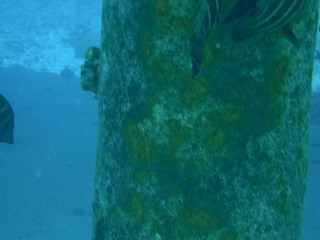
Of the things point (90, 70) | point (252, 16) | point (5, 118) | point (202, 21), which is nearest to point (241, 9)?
point (252, 16)

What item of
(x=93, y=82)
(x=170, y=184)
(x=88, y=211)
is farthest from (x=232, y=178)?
(x=88, y=211)

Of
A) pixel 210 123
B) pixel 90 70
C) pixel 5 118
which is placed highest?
pixel 90 70

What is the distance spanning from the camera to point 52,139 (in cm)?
1452

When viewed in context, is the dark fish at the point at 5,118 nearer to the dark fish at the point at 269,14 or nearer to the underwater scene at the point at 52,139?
the underwater scene at the point at 52,139

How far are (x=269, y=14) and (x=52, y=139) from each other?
46.5ft

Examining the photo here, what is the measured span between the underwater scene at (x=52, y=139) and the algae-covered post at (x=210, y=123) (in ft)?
0.57

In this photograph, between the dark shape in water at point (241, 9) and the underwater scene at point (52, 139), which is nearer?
the dark shape in water at point (241, 9)

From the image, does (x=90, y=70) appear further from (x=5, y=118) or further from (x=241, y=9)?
(x=241, y=9)

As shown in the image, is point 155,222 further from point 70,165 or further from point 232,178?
point 70,165

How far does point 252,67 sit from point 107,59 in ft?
2.64

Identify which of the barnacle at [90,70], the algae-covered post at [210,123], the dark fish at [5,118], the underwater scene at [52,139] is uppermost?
the underwater scene at [52,139]

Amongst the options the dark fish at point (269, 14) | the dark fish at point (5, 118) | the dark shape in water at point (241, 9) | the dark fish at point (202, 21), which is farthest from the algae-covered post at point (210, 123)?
the dark fish at point (5, 118)

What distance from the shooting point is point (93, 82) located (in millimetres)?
3350

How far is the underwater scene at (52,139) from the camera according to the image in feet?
25.5
